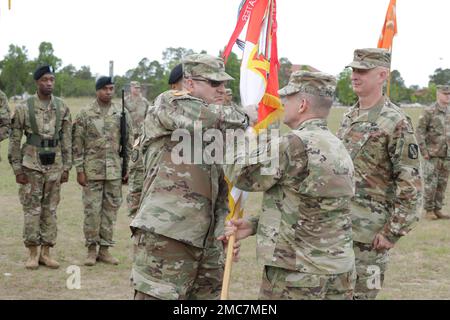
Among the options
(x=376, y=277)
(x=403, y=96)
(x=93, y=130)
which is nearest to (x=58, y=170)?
(x=93, y=130)

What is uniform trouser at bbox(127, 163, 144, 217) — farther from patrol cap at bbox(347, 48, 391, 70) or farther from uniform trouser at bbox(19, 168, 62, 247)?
uniform trouser at bbox(19, 168, 62, 247)

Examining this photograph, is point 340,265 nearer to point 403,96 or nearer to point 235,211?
point 235,211

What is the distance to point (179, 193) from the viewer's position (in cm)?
427

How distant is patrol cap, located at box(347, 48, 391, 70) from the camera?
189 inches

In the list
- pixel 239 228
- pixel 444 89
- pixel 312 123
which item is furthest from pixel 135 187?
pixel 444 89

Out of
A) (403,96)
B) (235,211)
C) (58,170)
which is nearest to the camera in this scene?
(235,211)

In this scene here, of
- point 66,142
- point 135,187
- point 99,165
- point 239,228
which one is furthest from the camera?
point 99,165

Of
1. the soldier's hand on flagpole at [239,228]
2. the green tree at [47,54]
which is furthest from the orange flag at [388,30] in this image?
the green tree at [47,54]

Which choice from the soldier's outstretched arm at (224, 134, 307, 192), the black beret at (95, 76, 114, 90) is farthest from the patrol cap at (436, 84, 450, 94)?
the soldier's outstretched arm at (224, 134, 307, 192)

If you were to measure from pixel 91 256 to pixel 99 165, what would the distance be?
1155 mm

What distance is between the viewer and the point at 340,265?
12.0 feet

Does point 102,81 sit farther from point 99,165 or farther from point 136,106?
point 136,106
